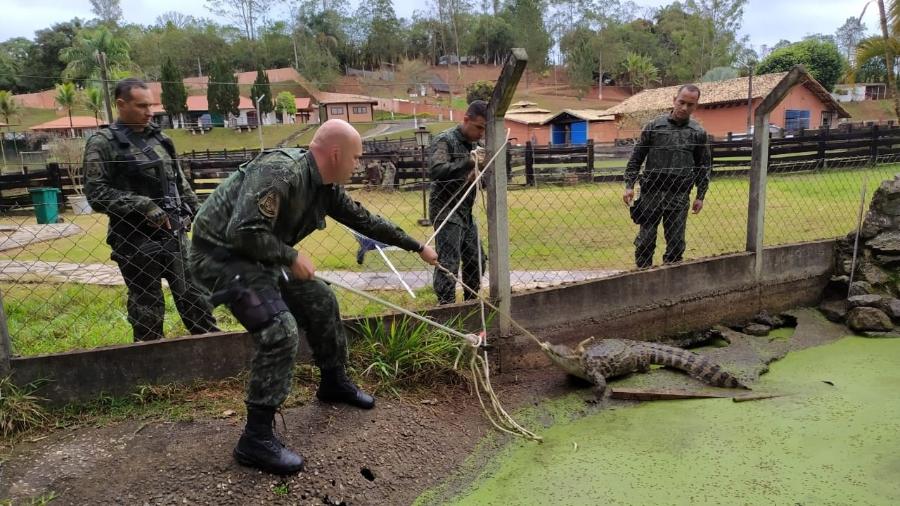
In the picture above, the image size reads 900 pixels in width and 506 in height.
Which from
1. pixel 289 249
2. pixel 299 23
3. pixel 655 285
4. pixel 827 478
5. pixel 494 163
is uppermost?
pixel 299 23

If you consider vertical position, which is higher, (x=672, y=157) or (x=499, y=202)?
(x=672, y=157)

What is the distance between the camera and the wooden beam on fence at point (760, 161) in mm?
3867

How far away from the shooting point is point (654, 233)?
164 inches

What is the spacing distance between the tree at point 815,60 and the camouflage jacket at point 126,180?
4460 centimetres

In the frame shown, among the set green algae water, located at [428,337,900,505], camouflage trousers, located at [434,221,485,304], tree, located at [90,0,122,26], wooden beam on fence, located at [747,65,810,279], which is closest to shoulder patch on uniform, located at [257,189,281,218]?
green algae water, located at [428,337,900,505]

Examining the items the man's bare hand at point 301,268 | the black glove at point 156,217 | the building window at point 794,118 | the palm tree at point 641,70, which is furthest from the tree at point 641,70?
the man's bare hand at point 301,268

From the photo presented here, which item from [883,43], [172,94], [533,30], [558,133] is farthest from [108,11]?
[883,43]

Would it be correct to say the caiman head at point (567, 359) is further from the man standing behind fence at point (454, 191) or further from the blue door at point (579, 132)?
the blue door at point (579, 132)

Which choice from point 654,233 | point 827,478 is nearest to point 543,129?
point 654,233

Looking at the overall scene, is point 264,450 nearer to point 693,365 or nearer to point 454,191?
point 454,191

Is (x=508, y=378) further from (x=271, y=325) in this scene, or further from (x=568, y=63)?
(x=568, y=63)

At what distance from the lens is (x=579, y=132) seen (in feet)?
98.5

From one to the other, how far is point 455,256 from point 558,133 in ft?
92.2

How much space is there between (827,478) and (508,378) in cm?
154
